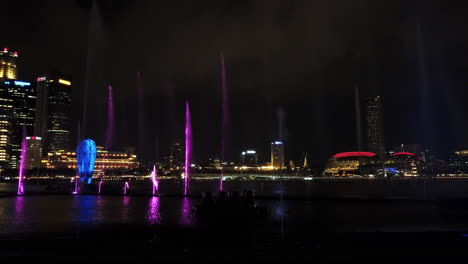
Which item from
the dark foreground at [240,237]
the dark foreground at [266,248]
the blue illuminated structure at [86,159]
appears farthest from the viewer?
the blue illuminated structure at [86,159]

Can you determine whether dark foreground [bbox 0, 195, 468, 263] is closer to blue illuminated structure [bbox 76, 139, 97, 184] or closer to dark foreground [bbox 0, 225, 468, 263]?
dark foreground [bbox 0, 225, 468, 263]

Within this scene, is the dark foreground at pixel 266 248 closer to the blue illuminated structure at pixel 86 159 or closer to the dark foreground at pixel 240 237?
the dark foreground at pixel 240 237

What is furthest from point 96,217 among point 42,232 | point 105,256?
point 105,256

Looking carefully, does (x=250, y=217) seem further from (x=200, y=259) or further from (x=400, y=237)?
(x=200, y=259)

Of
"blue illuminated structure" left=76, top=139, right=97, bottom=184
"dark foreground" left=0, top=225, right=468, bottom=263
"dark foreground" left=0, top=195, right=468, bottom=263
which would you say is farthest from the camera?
"blue illuminated structure" left=76, top=139, right=97, bottom=184

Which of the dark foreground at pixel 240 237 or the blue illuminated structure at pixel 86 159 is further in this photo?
the blue illuminated structure at pixel 86 159

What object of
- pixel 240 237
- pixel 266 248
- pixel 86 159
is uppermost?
pixel 86 159

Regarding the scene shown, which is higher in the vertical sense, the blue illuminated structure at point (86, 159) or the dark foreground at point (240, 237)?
the blue illuminated structure at point (86, 159)

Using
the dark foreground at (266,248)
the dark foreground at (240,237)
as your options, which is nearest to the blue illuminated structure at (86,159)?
the dark foreground at (240,237)

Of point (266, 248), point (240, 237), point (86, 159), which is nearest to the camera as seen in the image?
point (266, 248)

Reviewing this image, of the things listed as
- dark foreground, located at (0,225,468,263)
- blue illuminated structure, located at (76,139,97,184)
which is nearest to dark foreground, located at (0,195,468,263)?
dark foreground, located at (0,225,468,263)

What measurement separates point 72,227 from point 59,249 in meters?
13.0

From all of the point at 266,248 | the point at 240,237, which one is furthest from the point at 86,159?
the point at 266,248

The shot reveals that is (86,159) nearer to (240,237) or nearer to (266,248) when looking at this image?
(240,237)
